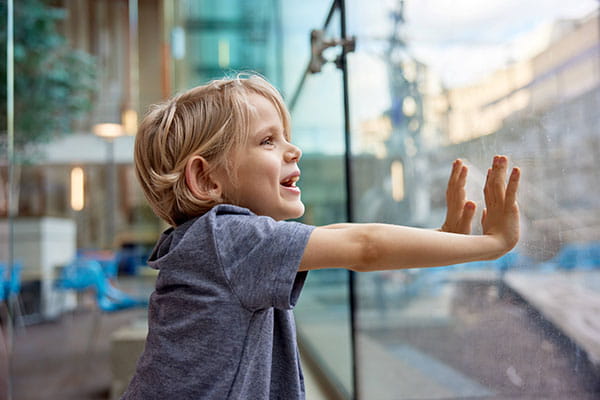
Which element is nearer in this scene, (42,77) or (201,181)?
(201,181)

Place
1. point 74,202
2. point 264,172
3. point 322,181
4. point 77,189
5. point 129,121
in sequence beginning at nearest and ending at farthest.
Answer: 1. point 264,172
2. point 322,181
3. point 74,202
4. point 77,189
5. point 129,121

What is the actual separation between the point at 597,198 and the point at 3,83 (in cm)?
209

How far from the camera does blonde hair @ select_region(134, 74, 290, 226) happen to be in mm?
622

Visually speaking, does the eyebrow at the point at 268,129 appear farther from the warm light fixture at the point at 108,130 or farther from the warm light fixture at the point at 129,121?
the warm light fixture at the point at 129,121

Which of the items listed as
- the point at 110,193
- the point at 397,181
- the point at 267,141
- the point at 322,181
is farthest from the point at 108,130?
the point at 267,141

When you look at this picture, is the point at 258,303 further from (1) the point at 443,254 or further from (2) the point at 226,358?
(1) the point at 443,254

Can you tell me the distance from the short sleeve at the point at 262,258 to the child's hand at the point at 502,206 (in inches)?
6.8

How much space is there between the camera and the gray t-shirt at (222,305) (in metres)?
0.54

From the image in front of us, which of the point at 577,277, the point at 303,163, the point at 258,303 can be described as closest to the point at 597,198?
the point at 577,277

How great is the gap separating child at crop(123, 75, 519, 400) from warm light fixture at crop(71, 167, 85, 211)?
5626mm

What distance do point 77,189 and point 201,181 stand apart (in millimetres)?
6046

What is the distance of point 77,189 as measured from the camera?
6.23 metres

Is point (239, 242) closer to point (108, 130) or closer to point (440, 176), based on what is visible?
point (440, 176)

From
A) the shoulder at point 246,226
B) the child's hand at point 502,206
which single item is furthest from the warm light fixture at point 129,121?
the child's hand at point 502,206
